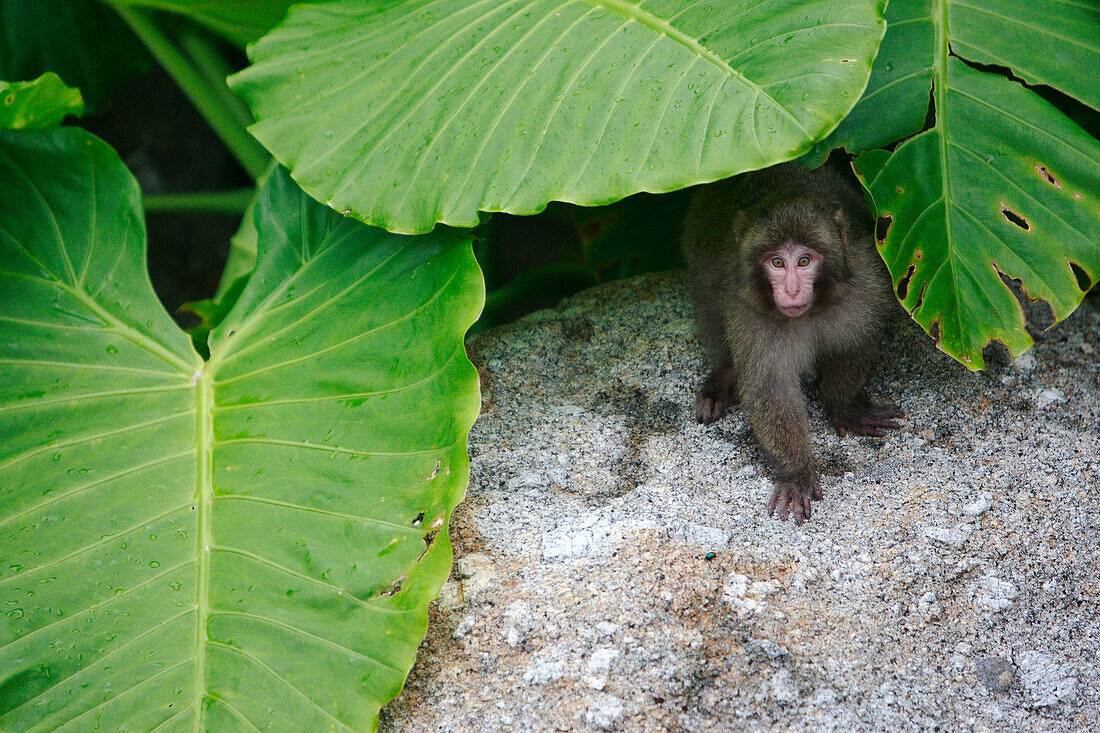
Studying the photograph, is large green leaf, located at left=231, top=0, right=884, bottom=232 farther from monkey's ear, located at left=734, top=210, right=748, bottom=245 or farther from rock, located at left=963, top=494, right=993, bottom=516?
rock, located at left=963, top=494, right=993, bottom=516

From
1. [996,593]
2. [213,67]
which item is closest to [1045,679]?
[996,593]

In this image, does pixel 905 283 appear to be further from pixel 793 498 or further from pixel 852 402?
pixel 793 498

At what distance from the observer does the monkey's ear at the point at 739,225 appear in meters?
2.53

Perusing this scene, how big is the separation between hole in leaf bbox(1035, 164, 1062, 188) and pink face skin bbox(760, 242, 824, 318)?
54cm

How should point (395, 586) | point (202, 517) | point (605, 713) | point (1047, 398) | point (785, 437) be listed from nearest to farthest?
1. point (605, 713)
2. point (395, 586)
3. point (202, 517)
4. point (785, 437)
5. point (1047, 398)

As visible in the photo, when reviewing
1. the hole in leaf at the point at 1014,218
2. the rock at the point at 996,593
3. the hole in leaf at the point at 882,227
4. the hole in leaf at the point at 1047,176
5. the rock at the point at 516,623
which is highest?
the hole in leaf at the point at 1047,176

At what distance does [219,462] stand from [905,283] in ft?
5.61

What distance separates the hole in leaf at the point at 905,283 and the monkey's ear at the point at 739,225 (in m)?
0.46

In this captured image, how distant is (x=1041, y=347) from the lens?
2.72 metres

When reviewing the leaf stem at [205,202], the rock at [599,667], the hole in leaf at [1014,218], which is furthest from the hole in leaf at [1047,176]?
the leaf stem at [205,202]

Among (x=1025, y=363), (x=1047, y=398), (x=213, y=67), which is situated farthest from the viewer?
(x=213, y=67)

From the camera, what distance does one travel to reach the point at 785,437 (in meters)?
2.41

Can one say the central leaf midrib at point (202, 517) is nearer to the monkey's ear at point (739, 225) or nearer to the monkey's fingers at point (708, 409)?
the monkey's fingers at point (708, 409)

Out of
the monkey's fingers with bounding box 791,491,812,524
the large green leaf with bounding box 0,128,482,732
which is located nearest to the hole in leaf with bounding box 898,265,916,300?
the monkey's fingers with bounding box 791,491,812,524
